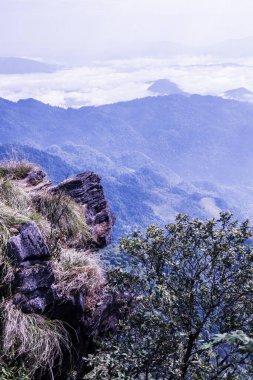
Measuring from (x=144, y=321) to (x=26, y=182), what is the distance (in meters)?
6.84

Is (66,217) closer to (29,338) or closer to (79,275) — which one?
(79,275)

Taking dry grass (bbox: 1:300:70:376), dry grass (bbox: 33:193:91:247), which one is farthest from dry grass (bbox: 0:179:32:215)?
dry grass (bbox: 1:300:70:376)

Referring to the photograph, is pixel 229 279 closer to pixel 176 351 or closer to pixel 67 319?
pixel 176 351

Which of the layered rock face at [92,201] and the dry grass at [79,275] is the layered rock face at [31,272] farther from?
the layered rock face at [92,201]

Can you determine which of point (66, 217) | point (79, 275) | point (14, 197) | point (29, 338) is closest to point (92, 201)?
point (66, 217)

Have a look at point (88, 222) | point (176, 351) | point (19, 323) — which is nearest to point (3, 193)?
point (88, 222)

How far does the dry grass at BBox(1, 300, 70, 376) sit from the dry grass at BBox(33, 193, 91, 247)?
10.5ft

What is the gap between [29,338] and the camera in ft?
26.5

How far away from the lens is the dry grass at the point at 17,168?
14730mm

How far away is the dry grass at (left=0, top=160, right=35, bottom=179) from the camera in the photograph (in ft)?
48.3

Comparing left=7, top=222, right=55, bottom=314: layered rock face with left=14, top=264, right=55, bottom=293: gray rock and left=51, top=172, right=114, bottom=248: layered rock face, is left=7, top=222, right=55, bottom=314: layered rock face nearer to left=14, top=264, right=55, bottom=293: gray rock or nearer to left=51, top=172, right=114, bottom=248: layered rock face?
left=14, top=264, right=55, bottom=293: gray rock

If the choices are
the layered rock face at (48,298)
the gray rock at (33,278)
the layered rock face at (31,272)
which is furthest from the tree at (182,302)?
the gray rock at (33,278)

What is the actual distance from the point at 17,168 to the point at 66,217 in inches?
159

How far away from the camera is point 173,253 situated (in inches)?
408
